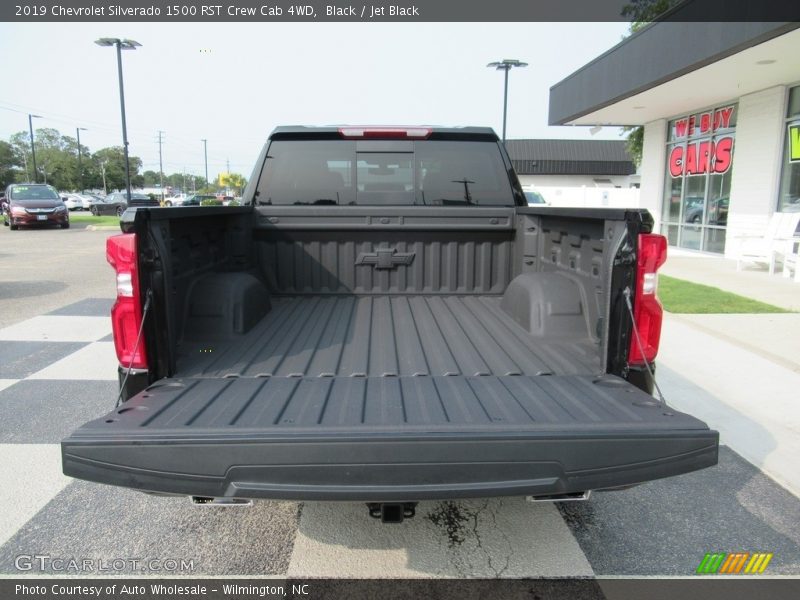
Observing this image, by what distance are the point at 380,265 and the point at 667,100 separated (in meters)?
13.0

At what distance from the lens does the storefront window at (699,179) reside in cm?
1457

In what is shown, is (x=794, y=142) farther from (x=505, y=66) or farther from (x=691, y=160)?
(x=505, y=66)

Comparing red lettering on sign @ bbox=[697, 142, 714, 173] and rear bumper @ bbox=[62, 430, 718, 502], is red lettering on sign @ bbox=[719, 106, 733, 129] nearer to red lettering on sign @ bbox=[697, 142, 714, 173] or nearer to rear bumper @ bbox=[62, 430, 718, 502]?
red lettering on sign @ bbox=[697, 142, 714, 173]

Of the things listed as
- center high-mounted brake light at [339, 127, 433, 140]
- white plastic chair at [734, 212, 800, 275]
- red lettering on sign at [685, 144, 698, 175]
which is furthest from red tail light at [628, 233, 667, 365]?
red lettering on sign at [685, 144, 698, 175]

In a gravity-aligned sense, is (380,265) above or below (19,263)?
above

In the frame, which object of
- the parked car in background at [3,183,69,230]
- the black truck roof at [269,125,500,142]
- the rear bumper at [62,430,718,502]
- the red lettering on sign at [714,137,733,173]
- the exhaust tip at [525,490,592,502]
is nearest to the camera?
the rear bumper at [62,430,718,502]

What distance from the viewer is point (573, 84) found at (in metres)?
17.2

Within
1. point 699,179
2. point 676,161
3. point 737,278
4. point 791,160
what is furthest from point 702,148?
point 737,278

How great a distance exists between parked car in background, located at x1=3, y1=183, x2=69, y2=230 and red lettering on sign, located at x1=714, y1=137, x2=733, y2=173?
76.1 feet

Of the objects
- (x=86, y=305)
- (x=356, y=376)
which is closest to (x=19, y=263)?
(x=86, y=305)

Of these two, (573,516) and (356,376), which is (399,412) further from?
(573,516)

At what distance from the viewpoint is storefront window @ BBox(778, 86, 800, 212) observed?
467 inches

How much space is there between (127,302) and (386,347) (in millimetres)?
1338

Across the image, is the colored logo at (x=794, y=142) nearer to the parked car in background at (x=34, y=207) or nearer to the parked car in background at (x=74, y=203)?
the parked car in background at (x=34, y=207)
